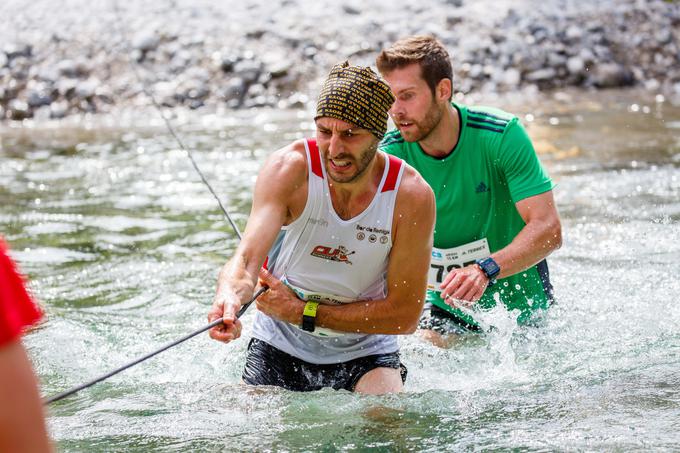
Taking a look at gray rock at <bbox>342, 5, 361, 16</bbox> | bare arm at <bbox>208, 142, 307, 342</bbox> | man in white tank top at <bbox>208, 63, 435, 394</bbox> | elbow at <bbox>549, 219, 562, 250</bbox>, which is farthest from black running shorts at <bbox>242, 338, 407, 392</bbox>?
gray rock at <bbox>342, 5, 361, 16</bbox>

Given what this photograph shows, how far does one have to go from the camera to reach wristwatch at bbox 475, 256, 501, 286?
5.00m

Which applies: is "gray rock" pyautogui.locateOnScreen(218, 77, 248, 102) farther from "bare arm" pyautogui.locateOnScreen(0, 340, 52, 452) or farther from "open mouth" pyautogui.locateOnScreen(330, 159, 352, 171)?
"bare arm" pyautogui.locateOnScreen(0, 340, 52, 452)

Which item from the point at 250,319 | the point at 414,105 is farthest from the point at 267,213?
the point at 250,319

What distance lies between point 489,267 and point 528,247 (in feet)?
1.08

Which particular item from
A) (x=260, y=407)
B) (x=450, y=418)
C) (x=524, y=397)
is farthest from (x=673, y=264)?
(x=260, y=407)

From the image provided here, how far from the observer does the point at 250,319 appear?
6.48 meters

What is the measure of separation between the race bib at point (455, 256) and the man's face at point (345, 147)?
154 cm

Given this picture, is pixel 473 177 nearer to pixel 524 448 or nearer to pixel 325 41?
pixel 524 448

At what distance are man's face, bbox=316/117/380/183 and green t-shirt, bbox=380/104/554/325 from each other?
4.70 ft

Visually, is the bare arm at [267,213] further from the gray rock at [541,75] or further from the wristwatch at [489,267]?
the gray rock at [541,75]

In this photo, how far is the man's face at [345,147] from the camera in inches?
160

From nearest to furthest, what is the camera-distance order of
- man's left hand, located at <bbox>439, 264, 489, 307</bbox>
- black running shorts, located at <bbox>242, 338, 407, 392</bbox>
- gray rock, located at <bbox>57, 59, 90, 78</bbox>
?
black running shorts, located at <bbox>242, 338, 407, 392</bbox>, man's left hand, located at <bbox>439, 264, 489, 307</bbox>, gray rock, located at <bbox>57, 59, 90, 78</bbox>

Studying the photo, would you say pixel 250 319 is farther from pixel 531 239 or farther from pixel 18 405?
pixel 18 405

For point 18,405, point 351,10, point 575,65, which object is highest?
point 18,405
